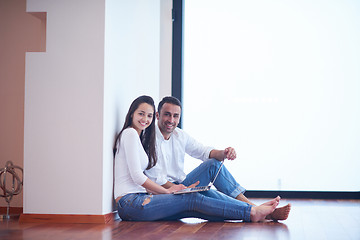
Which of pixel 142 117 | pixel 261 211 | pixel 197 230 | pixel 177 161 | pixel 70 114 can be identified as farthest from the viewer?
pixel 177 161

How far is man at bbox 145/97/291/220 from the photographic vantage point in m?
3.34

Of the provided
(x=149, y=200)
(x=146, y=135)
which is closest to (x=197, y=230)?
(x=149, y=200)

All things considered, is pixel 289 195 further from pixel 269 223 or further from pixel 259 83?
pixel 269 223

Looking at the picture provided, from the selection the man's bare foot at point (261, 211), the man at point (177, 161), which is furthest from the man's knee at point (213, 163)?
the man's bare foot at point (261, 211)

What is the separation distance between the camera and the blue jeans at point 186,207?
9.79 feet

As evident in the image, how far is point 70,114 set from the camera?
10.2ft

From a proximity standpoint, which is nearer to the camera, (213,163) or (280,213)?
(280,213)

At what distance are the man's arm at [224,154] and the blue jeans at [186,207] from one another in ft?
1.25

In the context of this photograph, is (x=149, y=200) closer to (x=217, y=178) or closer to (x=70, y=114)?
(x=217, y=178)

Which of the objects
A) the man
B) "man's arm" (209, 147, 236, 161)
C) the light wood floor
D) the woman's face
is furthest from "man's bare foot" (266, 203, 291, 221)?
the woman's face

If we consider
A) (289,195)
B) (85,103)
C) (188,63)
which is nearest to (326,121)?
(289,195)

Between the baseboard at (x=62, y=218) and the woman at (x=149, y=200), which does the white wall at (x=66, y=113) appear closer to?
the baseboard at (x=62, y=218)

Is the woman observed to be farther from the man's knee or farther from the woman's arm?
the man's knee

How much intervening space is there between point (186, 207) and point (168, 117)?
681 mm
